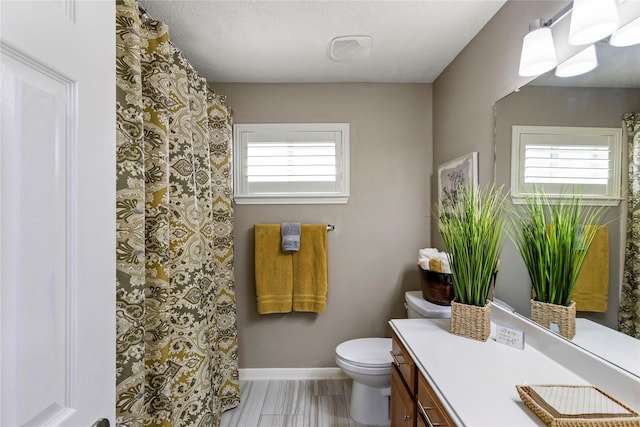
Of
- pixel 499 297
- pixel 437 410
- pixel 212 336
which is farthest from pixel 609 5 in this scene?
pixel 212 336

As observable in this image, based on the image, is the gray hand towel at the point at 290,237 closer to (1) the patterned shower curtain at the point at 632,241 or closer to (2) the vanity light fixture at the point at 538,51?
(2) the vanity light fixture at the point at 538,51

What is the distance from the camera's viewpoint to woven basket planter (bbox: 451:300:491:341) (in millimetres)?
1298

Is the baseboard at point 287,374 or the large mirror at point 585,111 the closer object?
the large mirror at point 585,111

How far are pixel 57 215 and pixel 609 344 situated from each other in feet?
4.91

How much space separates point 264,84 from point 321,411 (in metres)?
2.40

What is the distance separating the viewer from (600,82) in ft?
3.22

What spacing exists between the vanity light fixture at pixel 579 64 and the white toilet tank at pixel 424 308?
1.25m

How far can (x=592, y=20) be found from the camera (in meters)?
0.93

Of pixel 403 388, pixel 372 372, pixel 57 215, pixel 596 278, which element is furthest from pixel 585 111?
pixel 372 372

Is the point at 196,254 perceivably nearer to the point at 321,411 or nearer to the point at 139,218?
the point at 139,218

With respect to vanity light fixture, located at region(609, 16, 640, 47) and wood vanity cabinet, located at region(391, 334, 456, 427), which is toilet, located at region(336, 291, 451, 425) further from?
vanity light fixture, located at region(609, 16, 640, 47)

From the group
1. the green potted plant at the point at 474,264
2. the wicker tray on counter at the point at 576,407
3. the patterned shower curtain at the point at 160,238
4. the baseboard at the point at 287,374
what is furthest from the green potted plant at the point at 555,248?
the baseboard at the point at 287,374

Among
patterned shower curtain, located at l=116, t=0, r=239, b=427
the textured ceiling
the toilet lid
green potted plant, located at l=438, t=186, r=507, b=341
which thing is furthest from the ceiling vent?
the toilet lid

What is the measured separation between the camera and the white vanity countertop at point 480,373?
839mm
